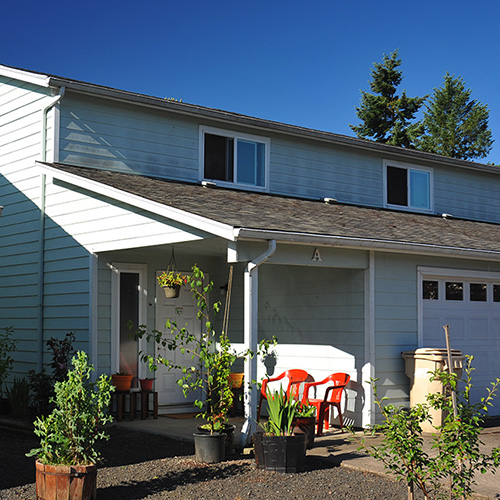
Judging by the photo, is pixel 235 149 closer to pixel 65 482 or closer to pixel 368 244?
pixel 368 244

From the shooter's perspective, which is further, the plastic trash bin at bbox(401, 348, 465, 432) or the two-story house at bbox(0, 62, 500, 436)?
the plastic trash bin at bbox(401, 348, 465, 432)

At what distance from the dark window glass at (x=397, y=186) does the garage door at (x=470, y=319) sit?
12.6ft

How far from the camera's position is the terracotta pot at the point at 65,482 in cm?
614

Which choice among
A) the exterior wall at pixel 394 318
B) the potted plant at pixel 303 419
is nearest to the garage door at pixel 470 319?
the exterior wall at pixel 394 318

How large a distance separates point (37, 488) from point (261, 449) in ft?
7.87

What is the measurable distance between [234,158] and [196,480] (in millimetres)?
7177

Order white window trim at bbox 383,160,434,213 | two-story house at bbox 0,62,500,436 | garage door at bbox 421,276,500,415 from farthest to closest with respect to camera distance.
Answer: white window trim at bbox 383,160,434,213 < garage door at bbox 421,276,500,415 < two-story house at bbox 0,62,500,436

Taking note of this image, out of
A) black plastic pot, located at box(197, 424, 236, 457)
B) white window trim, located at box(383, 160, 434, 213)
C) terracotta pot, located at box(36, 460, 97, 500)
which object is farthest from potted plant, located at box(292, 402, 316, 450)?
white window trim, located at box(383, 160, 434, 213)

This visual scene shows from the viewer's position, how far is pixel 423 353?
1031 cm

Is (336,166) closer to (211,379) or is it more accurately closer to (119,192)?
(119,192)

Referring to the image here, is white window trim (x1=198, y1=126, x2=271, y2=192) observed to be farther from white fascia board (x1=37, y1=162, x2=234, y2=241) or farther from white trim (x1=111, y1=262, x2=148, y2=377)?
white fascia board (x1=37, y1=162, x2=234, y2=241)

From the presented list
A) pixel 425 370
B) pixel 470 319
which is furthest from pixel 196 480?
pixel 470 319

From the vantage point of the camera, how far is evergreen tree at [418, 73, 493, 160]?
37.7m

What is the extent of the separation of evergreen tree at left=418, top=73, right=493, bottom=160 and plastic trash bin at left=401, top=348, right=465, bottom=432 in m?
28.9
